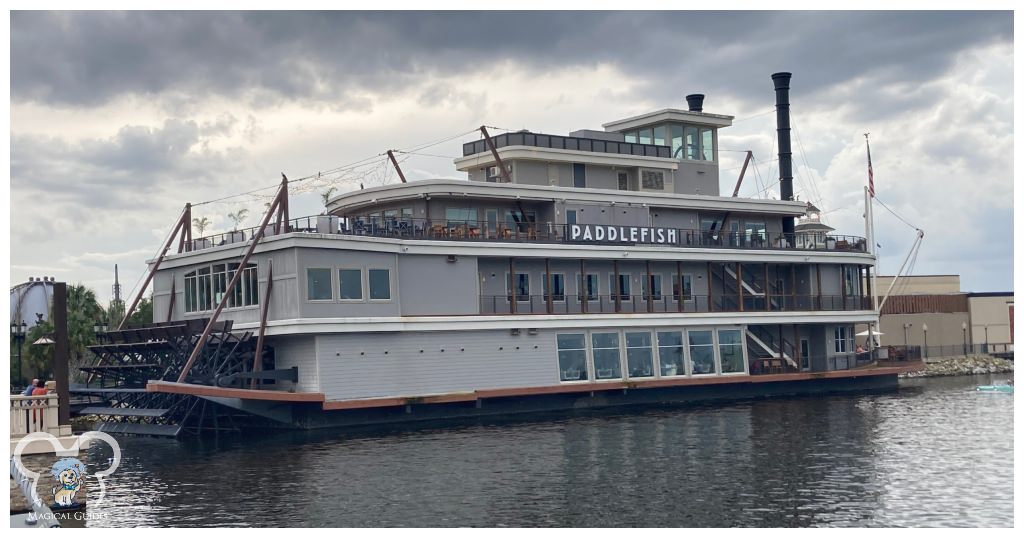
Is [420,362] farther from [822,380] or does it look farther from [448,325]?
[822,380]

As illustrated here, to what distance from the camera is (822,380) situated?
5653 cm

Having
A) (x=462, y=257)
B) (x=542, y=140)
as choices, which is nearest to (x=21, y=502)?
(x=462, y=257)

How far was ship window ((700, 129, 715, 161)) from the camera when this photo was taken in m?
58.2

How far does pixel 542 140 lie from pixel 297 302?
15.2 metres

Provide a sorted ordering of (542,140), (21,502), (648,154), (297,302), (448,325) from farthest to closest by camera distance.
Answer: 1. (648,154)
2. (542,140)
3. (448,325)
4. (297,302)
5. (21,502)

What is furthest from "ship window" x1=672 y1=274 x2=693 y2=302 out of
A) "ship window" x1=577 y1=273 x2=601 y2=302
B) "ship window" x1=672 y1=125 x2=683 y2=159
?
"ship window" x1=672 y1=125 x2=683 y2=159

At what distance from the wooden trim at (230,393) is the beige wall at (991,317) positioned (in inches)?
2379

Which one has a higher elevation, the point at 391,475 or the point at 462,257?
the point at 462,257

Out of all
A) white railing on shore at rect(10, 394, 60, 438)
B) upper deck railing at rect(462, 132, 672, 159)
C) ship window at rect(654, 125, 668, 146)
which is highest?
ship window at rect(654, 125, 668, 146)

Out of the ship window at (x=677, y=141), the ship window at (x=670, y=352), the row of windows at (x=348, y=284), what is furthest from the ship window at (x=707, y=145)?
the row of windows at (x=348, y=284)

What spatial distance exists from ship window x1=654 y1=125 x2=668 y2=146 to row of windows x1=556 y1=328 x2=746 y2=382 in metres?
9.98

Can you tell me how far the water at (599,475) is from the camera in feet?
83.3

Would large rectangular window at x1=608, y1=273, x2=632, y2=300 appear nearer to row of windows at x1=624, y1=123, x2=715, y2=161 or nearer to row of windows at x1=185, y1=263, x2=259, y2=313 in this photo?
row of windows at x1=624, y1=123, x2=715, y2=161

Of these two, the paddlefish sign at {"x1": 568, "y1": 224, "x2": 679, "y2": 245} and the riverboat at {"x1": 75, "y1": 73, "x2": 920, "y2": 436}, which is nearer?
the riverboat at {"x1": 75, "y1": 73, "x2": 920, "y2": 436}
